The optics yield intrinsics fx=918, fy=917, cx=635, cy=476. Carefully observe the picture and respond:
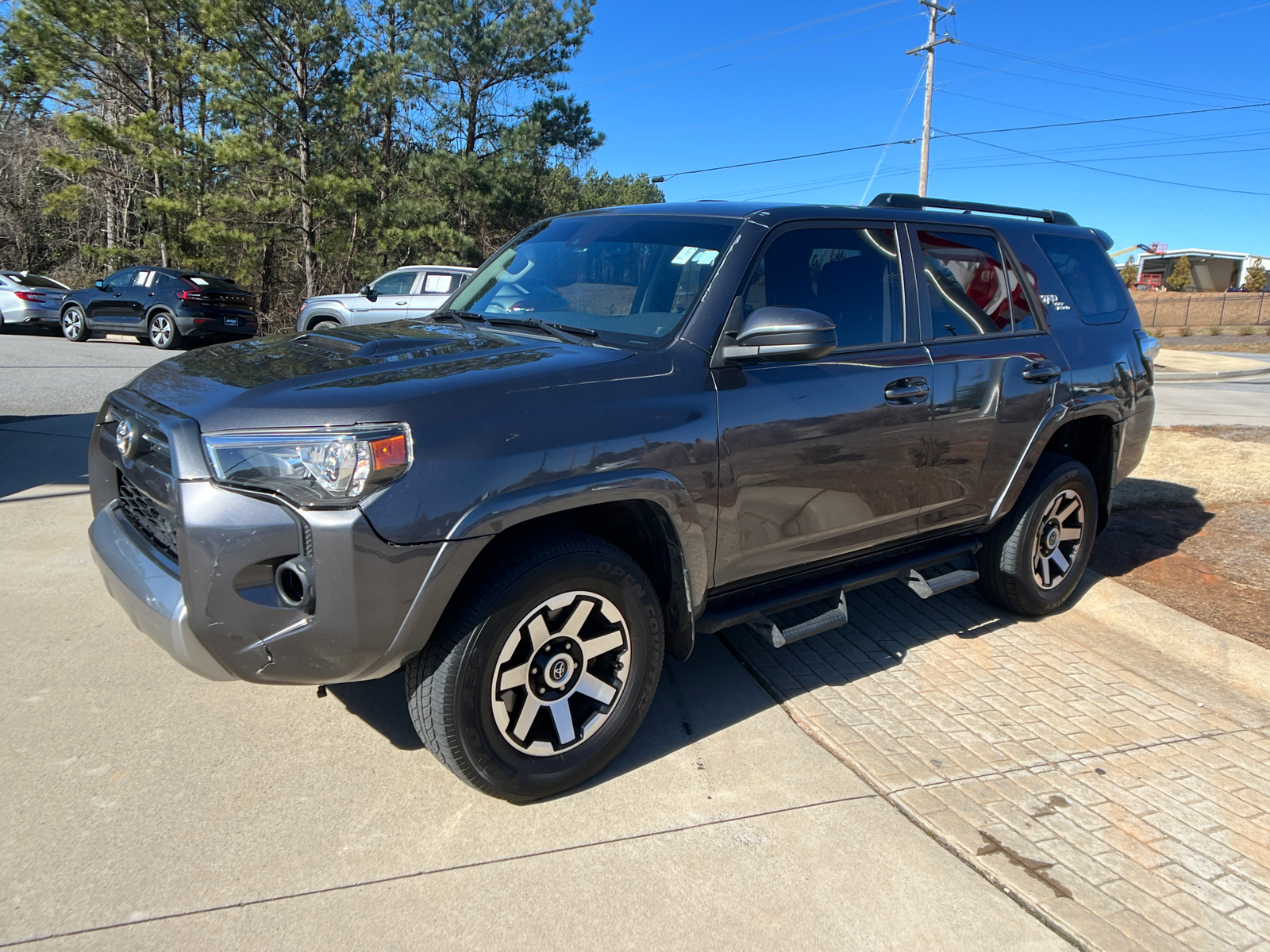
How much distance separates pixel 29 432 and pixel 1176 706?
857 centimetres

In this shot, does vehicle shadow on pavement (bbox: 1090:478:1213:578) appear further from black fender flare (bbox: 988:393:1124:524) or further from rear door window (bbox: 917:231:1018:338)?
rear door window (bbox: 917:231:1018:338)

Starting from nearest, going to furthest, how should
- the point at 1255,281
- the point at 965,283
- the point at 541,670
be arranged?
the point at 541,670
the point at 965,283
the point at 1255,281

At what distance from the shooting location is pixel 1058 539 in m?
4.94

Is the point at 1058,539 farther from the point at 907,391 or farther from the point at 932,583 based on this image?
the point at 907,391

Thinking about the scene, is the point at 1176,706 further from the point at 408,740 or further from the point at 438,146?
the point at 438,146

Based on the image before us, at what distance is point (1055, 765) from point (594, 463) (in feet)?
7.05

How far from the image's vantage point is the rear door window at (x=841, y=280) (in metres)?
3.60

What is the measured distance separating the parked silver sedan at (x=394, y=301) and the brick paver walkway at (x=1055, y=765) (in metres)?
11.7

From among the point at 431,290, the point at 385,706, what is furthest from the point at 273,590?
the point at 431,290

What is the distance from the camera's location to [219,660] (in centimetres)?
255

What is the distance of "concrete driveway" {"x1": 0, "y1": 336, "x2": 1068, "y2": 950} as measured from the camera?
247 cm

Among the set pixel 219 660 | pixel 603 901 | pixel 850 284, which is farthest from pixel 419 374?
pixel 850 284

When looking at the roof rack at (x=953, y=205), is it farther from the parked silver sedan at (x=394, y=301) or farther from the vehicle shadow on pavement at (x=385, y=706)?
the parked silver sedan at (x=394, y=301)

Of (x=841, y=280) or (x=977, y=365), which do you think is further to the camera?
(x=977, y=365)
